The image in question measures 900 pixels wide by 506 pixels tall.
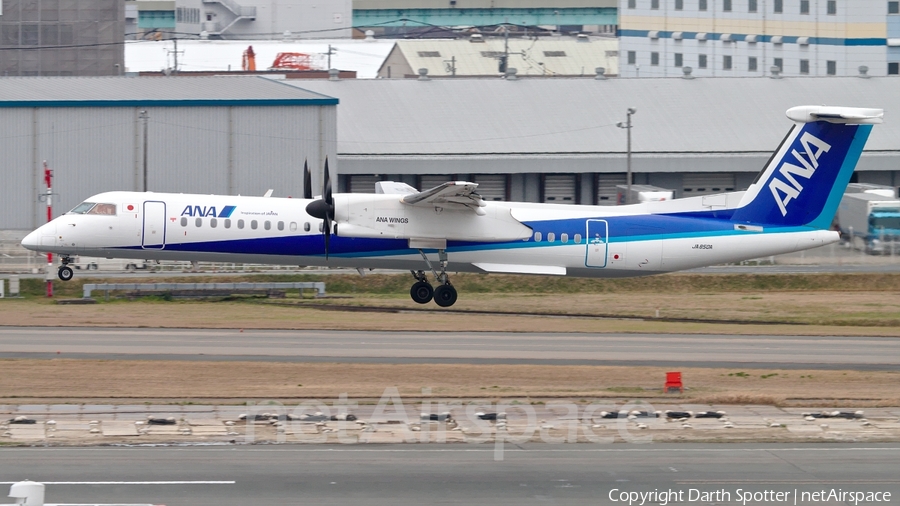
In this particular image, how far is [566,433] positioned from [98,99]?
43184 mm

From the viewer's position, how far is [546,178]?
62.9m

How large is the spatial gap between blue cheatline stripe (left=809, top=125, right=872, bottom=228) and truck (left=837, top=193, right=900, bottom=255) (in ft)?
53.0

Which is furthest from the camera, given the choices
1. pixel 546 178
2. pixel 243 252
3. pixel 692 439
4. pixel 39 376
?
pixel 546 178

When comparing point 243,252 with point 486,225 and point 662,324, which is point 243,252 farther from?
point 662,324

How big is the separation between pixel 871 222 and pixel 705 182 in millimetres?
13801

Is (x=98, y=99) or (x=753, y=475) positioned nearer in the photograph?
(x=753, y=475)

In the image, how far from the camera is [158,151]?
5509cm

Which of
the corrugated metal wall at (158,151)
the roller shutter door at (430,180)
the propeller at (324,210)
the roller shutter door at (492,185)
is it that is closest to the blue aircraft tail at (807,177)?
the propeller at (324,210)

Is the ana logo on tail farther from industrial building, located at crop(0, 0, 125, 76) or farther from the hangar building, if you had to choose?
industrial building, located at crop(0, 0, 125, 76)

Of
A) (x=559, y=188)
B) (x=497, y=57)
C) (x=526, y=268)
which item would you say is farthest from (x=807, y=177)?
(x=497, y=57)

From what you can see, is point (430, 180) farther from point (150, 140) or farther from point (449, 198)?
point (449, 198)

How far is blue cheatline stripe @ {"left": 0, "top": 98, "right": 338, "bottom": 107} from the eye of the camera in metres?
54.1

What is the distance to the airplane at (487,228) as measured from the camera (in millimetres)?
31875

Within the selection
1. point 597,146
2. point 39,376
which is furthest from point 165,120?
point 39,376
